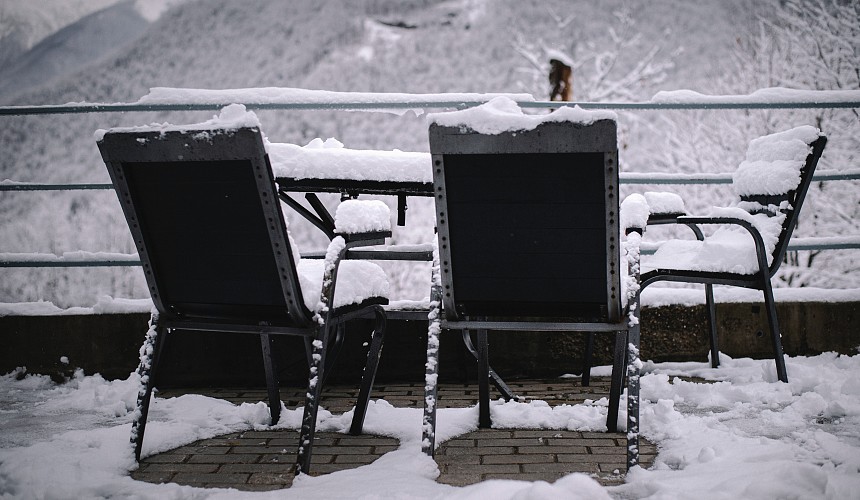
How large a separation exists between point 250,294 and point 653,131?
2451 cm

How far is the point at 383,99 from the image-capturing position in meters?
4.21

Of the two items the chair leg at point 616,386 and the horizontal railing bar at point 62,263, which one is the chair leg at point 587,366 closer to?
the chair leg at point 616,386

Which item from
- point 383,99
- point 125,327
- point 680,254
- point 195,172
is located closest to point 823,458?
point 680,254

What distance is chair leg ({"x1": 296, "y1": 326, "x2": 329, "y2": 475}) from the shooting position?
90.0 inches

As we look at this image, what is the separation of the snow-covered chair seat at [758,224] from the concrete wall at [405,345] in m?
0.70

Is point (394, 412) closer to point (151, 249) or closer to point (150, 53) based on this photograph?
point (151, 249)

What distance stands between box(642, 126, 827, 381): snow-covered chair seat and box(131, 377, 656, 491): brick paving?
88 cm

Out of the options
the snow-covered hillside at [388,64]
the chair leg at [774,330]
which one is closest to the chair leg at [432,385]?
the chair leg at [774,330]

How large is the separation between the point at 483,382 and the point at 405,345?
3.60 feet

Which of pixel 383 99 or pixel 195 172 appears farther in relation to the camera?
pixel 383 99

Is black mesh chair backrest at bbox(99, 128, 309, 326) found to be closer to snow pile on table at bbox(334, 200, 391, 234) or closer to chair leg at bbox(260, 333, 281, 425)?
snow pile on table at bbox(334, 200, 391, 234)

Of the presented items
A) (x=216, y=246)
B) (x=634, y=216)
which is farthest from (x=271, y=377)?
(x=634, y=216)

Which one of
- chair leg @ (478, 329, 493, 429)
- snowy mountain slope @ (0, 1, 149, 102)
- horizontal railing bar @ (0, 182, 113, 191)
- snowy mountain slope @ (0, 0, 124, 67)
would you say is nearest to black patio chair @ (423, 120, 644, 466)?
chair leg @ (478, 329, 493, 429)

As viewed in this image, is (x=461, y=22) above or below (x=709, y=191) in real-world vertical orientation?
above
